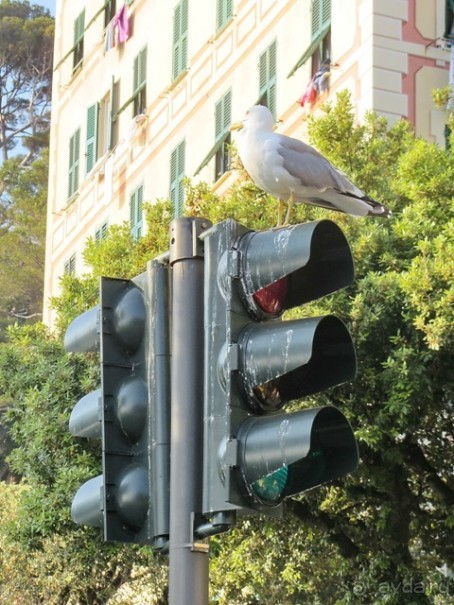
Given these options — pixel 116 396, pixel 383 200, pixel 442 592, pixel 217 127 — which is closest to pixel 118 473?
pixel 116 396

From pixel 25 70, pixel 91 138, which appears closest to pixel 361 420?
pixel 91 138

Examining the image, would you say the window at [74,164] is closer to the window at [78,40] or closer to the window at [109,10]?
the window at [78,40]

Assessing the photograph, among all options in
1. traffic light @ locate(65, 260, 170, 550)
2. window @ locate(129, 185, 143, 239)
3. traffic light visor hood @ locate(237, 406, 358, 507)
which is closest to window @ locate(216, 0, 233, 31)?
window @ locate(129, 185, 143, 239)

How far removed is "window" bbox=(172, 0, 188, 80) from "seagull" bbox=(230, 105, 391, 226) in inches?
661

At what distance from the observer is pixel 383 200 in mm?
13156

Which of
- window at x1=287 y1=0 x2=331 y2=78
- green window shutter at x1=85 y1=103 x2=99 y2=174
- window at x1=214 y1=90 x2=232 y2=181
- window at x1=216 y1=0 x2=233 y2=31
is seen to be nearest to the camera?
window at x1=287 y1=0 x2=331 y2=78

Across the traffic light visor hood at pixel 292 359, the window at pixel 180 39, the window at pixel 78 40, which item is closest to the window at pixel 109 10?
the window at pixel 78 40

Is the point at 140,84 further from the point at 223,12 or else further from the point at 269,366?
the point at 269,366

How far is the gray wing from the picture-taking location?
7.48 meters

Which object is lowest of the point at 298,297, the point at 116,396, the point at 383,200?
the point at 116,396

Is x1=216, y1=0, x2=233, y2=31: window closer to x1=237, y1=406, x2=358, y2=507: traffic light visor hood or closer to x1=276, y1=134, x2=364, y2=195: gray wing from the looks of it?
x1=276, y1=134, x2=364, y2=195: gray wing

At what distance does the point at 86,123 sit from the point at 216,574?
54.6 feet

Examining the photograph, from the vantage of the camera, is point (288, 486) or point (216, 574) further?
point (216, 574)

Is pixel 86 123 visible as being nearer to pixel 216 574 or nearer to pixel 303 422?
pixel 216 574
